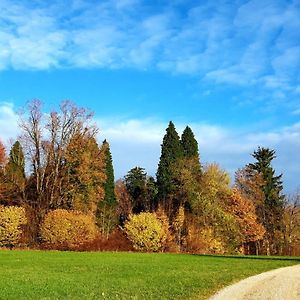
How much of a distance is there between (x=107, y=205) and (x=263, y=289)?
167ft

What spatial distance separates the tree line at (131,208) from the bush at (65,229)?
0.42 ft

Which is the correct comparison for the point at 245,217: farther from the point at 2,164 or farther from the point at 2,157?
the point at 2,157

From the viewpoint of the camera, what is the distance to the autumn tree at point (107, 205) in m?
66.4

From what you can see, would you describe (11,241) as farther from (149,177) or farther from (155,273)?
(155,273)

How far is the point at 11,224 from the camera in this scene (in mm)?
57344

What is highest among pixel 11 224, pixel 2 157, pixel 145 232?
pixel 2 157

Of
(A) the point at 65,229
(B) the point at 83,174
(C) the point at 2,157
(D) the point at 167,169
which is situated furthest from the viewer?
(C) the point at 2,157

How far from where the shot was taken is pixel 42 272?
27094 millimetres

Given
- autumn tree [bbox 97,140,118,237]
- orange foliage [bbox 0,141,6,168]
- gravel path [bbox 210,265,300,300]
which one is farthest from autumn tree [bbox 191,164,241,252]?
gravel path [bbox 210,265,300,300]

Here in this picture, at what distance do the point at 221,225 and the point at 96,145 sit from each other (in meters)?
21.1

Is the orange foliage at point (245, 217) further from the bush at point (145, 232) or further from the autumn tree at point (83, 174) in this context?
the autumn tree at point (83, 174)

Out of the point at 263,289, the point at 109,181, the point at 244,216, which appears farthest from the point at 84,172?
the point at 263,289

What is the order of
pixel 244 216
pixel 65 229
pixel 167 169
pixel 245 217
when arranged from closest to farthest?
pixel 65 229
pixel 245 217
pixel 244 216
pixel 167 169

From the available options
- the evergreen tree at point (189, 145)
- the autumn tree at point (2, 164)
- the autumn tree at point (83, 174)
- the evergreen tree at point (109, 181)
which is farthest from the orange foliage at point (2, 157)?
the evergreen tree at point (189, 145)
